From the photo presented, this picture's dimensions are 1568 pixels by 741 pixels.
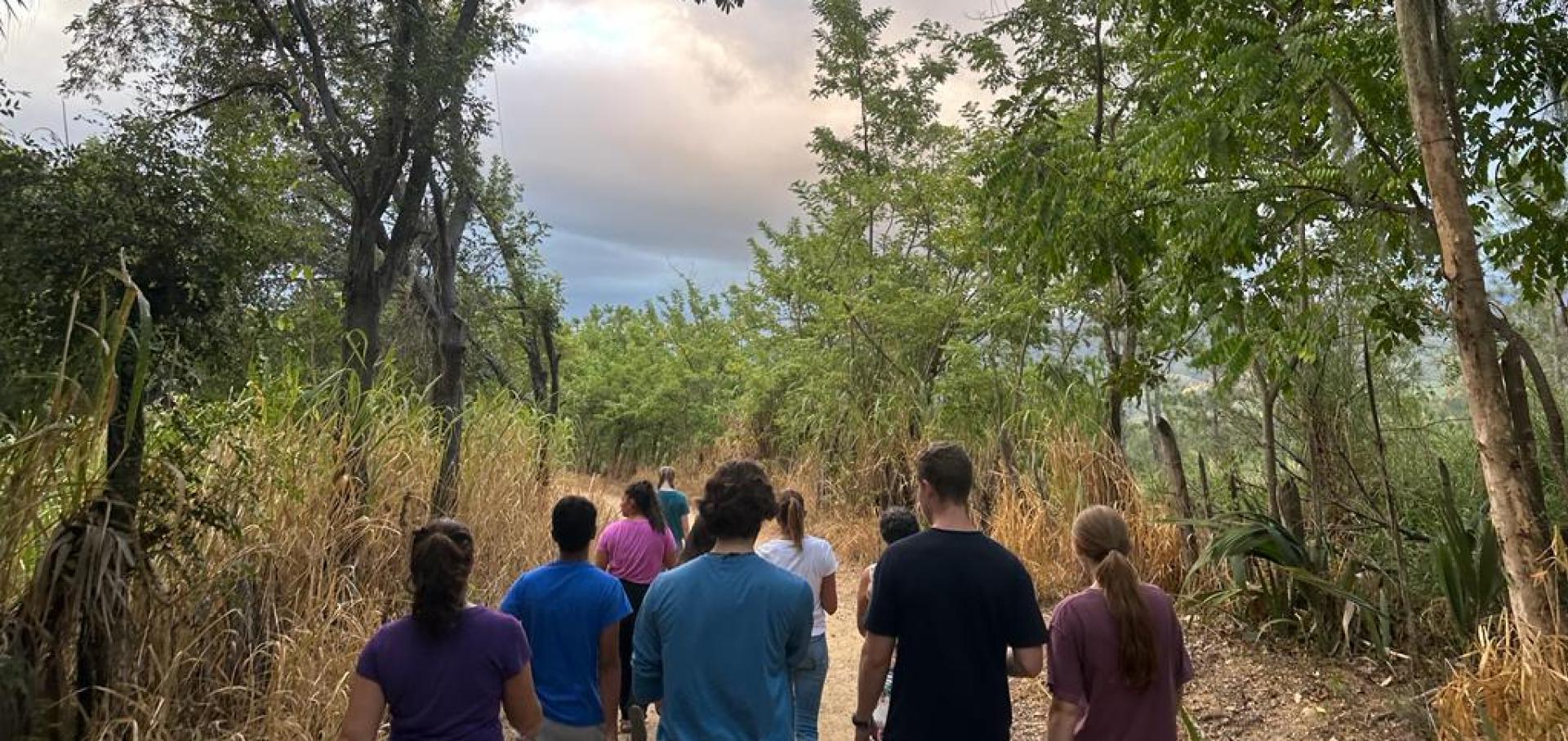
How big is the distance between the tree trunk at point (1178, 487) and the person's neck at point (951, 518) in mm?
4528

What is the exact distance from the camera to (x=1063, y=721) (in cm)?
286

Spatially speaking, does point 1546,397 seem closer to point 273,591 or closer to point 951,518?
point 951,518

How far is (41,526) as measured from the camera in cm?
333

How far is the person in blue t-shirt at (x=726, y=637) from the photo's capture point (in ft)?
8.55

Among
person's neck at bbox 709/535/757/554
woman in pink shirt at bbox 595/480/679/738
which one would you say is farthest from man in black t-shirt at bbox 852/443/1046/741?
woman in pink shirt at bbox 595/480/679/738

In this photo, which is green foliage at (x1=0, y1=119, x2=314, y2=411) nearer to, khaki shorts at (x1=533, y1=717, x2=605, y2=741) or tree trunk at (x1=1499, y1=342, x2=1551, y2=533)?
khaki shorts at (x1=533, y1=717, x2=605, y2=741)

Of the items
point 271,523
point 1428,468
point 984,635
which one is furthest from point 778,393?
point 984,635

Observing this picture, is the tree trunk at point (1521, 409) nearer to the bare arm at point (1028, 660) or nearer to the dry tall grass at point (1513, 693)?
the dry tall grass at point (1513, 693)

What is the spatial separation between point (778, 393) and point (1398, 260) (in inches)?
527

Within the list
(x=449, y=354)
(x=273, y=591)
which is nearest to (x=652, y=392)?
(x=449, y=354)

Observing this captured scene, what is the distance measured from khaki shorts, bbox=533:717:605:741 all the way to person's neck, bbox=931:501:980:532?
1466 mm

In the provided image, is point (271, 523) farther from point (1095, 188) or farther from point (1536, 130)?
point (1536, 130)

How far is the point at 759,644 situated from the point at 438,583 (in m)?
0.91

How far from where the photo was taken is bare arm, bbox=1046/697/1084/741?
9.34 feet
